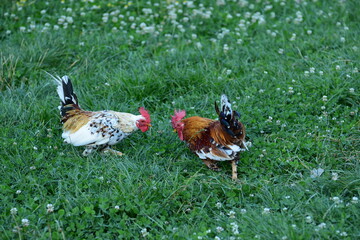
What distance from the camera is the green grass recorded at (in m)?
3.99

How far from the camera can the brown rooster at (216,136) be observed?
14.6 feet

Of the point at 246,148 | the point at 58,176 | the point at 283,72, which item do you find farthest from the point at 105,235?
the point at 283,72

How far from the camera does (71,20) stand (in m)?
7.59

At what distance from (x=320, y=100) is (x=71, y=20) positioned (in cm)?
397

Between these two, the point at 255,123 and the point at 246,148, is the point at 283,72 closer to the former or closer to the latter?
the point at 255,123

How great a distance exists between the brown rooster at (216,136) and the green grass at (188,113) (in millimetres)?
176

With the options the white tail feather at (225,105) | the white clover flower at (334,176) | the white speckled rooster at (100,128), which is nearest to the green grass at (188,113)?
the white clover flower at (334,176)

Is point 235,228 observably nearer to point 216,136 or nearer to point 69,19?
point 216,136

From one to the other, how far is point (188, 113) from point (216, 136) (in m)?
1.15

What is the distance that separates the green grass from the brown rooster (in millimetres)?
176

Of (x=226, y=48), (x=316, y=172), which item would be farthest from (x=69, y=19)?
(x=316, y=172)

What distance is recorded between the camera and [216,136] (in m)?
4.61

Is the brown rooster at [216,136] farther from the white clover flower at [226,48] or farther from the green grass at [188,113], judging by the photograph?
the white clover flower at [226,48]

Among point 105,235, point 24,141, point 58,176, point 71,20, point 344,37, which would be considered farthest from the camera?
point 71,20
